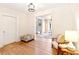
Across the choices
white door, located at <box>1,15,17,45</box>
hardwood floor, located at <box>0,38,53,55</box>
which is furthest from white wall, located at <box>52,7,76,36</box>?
white door, located at <box>1,15,17,45</box>

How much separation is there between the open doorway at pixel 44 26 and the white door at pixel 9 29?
1.49 feet

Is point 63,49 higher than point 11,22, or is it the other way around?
point 11,22

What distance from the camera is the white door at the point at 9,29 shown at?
191cm

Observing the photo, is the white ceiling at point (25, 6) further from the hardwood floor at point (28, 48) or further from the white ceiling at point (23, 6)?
the hardwood floor at point (28, 48)

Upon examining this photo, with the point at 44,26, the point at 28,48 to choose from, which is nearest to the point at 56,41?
the point at 44,26

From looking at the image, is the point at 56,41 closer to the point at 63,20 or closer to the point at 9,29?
the point at 63,20

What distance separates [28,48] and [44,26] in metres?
0.55

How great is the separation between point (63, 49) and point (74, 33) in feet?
1.14

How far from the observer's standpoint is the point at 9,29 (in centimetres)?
199

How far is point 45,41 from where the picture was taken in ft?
6.84

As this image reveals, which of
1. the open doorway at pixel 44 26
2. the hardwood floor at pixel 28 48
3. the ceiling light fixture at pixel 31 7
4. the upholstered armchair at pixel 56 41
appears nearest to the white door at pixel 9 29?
the hardwood floor at pixel 28 48

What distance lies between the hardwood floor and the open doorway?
14 centimetres

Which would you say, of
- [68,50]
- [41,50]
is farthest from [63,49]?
[41,50]

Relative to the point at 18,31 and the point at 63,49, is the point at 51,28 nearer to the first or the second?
the point at 63,49
